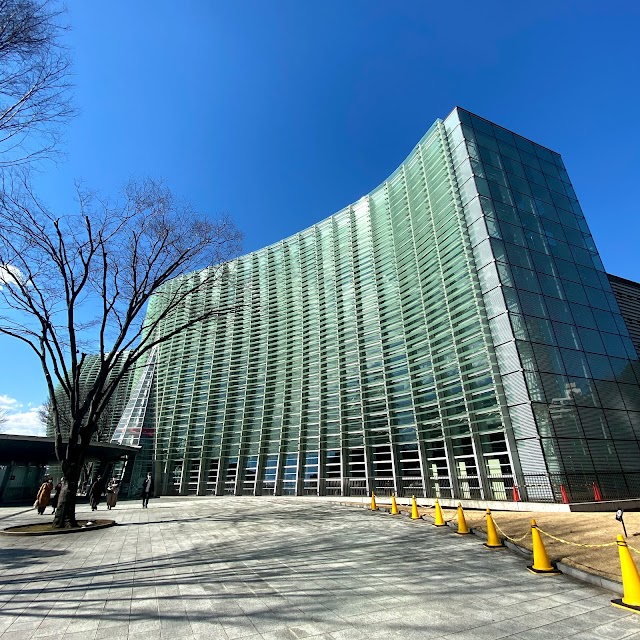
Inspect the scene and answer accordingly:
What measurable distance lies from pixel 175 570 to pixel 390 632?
4.55 metres

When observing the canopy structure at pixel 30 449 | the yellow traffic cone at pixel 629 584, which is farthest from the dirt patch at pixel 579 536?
the canopy structure at pixel 30 449

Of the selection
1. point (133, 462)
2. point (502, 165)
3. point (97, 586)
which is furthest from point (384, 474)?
point (133, 462)

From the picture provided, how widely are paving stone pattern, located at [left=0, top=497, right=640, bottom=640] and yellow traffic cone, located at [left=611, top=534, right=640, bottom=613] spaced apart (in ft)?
0.68

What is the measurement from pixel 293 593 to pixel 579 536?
7.21m

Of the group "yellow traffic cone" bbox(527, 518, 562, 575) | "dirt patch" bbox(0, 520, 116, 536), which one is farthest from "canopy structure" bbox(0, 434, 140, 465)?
"yellow traffic cone" bbox(527, 518, 562, 575)

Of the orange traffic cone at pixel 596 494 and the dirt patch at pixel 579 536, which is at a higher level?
the orange traffic cone at pixel 596 494

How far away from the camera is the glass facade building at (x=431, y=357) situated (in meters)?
16.9

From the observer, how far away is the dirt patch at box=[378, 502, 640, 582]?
20.7 ft

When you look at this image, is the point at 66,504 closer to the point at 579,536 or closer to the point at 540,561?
the point at 540,561

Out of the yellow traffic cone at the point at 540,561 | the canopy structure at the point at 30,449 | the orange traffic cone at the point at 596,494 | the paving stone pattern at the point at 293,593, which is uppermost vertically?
the canopy structure at the point at 30,449

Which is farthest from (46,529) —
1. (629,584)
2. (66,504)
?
(629,584)

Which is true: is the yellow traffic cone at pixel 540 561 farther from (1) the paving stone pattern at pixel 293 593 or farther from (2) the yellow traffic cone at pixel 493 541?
(2) the yellow traffic cone at pixel 493 541

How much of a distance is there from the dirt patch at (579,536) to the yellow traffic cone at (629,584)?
0.62 ft

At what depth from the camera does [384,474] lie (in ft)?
74.3
